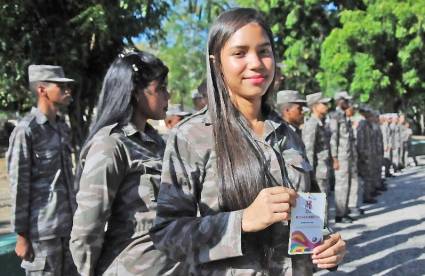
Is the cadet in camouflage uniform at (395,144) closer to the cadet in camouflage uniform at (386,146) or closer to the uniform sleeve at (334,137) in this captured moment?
the cadet in camouflage uniform at (386,146)

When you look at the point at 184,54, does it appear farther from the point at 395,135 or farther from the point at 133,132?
the point at 133,132

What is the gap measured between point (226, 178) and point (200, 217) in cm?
13

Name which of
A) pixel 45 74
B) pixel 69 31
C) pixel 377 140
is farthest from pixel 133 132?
pixel 377 140

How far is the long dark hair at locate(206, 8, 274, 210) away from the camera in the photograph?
4.77 feet

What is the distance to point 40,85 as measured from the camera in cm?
361

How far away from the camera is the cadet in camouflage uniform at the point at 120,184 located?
2.17m

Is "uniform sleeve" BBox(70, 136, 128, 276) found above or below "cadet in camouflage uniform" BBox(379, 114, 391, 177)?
above

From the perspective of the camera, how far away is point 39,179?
329cm

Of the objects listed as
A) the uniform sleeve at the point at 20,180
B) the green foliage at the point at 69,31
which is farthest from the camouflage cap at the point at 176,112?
the uniform sleeve at the point at 20,180

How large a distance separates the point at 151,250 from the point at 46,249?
1.25m

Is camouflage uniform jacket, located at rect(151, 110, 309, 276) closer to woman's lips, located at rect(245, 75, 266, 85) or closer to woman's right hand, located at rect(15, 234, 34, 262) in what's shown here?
woman's lips, located at rect(245, 75, 266, 85)

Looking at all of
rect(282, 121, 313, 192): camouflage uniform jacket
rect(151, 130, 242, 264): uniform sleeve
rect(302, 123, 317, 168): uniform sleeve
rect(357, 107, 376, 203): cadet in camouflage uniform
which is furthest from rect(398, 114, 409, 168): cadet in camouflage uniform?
rect(151, 130, 242, 264): uniform sleeve

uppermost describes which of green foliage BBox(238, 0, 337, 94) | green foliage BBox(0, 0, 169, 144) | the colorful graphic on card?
green foliage BBox(238, 0, 337, 94)

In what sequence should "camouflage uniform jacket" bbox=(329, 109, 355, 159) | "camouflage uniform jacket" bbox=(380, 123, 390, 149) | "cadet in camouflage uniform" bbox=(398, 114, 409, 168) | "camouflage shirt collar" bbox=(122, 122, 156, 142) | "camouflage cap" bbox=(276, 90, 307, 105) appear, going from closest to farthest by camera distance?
"camouflage shirt collar" bbox=(122, 122, 156, 142), "camouflage cap" bbox=(276, 90, 307, 105), "camouflage uniform jacket" bbox=(329, 109, 355, 159), "camouflage uniform jacket" bbox=(380, 123, 390, 149), "cadet in camouflage uniform" bbox=(398, 114, 409, 168)
